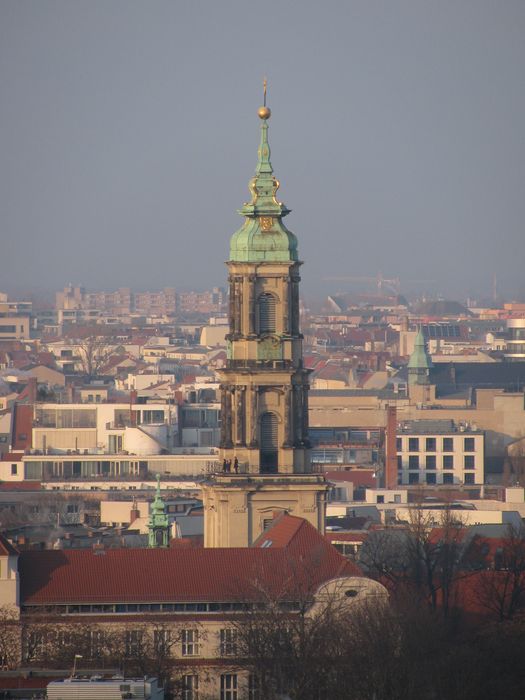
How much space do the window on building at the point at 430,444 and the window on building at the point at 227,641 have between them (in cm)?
6510

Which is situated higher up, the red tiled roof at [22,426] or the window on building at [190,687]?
the red tiled roof at [22,426]

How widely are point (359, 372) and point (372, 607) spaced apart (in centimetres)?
12264

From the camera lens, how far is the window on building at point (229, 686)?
6719 cm

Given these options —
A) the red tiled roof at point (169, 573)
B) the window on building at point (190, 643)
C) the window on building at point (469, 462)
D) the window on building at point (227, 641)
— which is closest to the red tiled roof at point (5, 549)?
the red tiled roof at point (169, 573)

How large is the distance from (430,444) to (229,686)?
6635 centimetres

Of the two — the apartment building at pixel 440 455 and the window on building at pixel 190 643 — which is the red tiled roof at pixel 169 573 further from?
the apartment building at pixel 440 455

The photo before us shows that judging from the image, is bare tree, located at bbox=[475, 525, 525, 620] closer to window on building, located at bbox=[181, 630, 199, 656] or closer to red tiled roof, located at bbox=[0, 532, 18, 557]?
window on building, located at bbox=[181, 630, 199, 656]

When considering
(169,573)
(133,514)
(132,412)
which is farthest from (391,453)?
(169,573)

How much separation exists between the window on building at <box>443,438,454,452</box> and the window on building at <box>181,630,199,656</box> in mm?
65282

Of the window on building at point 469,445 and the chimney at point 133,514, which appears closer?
the chimney at point 133,514

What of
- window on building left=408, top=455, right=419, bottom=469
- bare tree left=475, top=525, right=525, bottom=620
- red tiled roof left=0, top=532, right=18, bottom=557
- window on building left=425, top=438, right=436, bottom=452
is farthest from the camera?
window on building left=425, top=438, right=436, bottom=452

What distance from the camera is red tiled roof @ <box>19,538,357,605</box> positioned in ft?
227

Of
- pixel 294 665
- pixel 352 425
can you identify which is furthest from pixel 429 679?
pixel 352 425

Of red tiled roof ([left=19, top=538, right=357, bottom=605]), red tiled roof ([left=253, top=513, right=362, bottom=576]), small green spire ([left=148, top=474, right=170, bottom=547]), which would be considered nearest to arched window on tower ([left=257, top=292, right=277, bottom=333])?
small green spire ([left=148, top=474, right=170, bottom=547])
